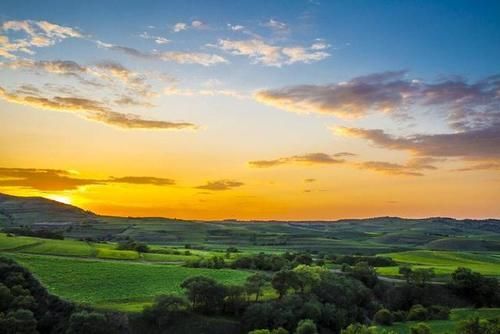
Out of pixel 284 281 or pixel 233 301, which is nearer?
pixel 233 301

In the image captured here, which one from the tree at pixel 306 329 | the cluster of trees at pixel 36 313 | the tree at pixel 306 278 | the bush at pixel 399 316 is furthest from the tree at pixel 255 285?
the bush at pixel 399 316

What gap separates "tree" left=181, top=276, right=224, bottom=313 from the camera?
96.6 m

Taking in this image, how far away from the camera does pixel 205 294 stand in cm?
9662

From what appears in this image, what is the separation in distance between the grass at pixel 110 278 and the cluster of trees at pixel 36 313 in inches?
123

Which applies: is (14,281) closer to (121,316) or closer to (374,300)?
(121,316)

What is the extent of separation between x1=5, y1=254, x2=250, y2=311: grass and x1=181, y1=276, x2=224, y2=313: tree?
9.44 metres

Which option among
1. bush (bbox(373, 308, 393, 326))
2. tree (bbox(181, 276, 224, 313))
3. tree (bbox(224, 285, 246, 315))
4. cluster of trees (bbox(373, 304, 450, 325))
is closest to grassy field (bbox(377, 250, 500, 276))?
cluster of trees (bbox(373, 304, 450, 325))

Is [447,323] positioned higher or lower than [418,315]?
higher

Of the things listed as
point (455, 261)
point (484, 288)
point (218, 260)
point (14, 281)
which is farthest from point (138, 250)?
point (455, 261)

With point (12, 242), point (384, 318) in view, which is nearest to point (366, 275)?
point (384, 318)

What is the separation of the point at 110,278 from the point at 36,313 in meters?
21.6

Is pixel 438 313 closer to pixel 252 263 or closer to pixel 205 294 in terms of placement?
pixel 205 294

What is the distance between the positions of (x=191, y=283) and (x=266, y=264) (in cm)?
4874

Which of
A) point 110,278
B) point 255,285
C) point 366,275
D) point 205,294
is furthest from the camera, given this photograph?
point 366,275
